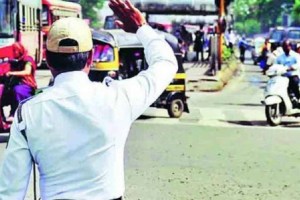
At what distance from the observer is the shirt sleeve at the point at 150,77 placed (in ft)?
9.77

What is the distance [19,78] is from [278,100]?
482 centimetres

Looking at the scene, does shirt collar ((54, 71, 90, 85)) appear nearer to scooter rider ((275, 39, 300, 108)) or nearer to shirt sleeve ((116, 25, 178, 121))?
shirt sleeve ((116, 25, 178, 121))

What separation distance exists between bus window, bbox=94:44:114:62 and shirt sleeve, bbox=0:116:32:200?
471 inches

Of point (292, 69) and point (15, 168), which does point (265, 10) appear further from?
point (15, 168)

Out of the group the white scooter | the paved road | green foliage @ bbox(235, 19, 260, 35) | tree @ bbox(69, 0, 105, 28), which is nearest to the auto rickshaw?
the paved road

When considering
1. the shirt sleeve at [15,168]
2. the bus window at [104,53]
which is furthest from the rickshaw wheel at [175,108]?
the shirt sleeve at [15,168]

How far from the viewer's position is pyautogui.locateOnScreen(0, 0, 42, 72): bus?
16694mm

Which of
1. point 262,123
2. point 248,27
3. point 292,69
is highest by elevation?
point 292,69

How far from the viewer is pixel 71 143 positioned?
2812mm

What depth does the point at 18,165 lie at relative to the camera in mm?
2756

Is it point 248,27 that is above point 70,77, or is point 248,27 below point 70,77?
below

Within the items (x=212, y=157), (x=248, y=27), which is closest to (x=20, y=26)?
(x=212, y=157)

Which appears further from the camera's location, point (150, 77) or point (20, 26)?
point (20, 26)

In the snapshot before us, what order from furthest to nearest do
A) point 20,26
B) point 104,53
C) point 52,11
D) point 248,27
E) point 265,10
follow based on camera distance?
point 248,27 → point 265,10 → point 52,11 → point 20,26 → point 104,53
